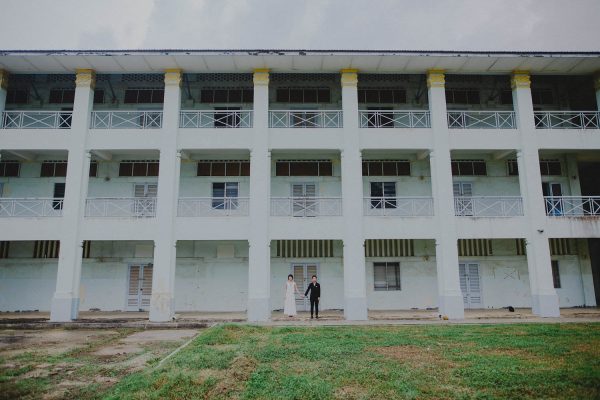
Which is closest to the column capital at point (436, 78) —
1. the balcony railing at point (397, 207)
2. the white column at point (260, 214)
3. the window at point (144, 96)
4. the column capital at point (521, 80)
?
the column capital at point (521, 80)

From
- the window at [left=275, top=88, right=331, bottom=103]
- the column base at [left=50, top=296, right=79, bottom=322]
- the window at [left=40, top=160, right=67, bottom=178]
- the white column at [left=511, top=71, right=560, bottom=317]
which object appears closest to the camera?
the column base at [left=50, top=296, right=79, bottom=322]

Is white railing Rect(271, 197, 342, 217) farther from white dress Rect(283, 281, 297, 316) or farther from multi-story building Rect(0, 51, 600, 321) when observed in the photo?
white dress Rect(283, 281, 297, 316)

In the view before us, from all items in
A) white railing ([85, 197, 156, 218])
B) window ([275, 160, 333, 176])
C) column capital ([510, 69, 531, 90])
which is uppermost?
column capital ([510, 69, 531, 90])

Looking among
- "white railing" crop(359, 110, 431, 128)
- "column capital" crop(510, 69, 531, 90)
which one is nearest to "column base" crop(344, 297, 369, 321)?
"white railing" crop(359, 110, 431, 128)

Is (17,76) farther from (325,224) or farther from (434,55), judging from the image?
(434,55)

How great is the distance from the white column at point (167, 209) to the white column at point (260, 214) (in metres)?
2.83

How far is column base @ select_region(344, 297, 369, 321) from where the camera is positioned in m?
14.3

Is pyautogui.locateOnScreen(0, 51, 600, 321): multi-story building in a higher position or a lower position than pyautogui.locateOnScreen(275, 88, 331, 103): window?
lower

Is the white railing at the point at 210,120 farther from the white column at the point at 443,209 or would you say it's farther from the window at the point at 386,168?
the white column at the point at 443,209

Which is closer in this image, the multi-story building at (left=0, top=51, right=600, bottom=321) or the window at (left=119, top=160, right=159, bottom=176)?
the multi-story building at (left=0, top=51, right=600, bottom=321)

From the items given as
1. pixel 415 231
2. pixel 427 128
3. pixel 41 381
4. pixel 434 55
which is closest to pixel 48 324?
pixel 41 381

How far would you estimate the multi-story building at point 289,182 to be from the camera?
49.0ft

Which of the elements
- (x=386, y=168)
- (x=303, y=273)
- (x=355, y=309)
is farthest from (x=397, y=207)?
(x=355, y=309)

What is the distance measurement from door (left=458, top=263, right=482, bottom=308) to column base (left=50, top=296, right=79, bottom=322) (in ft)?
49.7
